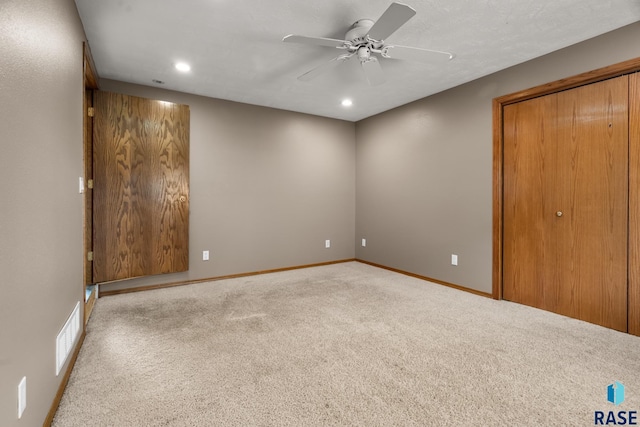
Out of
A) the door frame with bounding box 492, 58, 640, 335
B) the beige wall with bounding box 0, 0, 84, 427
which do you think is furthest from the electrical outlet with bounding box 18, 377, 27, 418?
the door frame with bounding box 492, 58, 640, 335

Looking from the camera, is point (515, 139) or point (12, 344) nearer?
point (12, 344)

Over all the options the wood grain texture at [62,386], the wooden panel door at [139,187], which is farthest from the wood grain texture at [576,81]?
the wood grain texture at [62,386]

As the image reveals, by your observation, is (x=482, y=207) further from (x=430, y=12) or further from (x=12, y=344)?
(x=12, y=344)

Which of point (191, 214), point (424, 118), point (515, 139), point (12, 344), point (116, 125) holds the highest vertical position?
point (424, 118)

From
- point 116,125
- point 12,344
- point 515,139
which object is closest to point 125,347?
point 12,344

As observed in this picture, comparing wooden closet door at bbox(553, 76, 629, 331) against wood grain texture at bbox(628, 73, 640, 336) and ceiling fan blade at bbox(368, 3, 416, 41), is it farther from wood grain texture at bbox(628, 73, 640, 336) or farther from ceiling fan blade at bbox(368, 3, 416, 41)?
ceiling fan blade at bbox(368, 3, 416, 41)

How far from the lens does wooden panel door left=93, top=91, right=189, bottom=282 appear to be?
3252 mm

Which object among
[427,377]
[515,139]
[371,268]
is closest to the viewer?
[427,377]

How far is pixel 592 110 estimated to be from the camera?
2600 millimetres

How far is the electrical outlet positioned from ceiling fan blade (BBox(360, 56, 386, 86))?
8.91 feet

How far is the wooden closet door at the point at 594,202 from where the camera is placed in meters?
2.46

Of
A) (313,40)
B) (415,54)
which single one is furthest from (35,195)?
(415,54)

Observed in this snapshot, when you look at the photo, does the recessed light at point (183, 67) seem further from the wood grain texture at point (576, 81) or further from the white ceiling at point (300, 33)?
the wood grain texture at point (576, 81)

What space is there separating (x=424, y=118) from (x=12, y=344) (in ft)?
13.6
